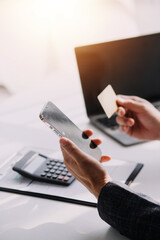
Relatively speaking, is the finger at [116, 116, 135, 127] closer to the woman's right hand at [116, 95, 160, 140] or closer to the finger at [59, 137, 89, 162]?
the woman's right hand at [116, 95, 160, 140]

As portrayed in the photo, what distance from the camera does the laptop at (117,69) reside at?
1133mm

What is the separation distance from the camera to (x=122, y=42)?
115 centimetres

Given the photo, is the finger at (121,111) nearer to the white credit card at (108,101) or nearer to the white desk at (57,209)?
the white credit card at (108,101)

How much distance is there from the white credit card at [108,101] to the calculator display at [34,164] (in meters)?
0.24

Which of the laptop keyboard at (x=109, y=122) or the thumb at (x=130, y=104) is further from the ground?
the thumb at (x=130, y=104)

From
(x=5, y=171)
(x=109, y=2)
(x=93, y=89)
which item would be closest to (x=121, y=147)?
(x=93, y=89)

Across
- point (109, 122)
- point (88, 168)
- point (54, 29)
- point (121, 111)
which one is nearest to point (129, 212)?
point (88, 168)

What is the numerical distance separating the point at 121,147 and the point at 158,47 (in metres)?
0.47

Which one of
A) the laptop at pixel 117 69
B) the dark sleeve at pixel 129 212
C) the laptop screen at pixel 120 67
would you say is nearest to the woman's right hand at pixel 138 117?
the laptop at pixel 117 69

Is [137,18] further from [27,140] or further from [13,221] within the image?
[13,221]

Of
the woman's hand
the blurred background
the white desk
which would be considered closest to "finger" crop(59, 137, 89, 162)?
the woman's hand

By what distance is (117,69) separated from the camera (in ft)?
→ 3.83

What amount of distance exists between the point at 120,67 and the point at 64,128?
50 centimetres

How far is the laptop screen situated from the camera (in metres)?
1.13
